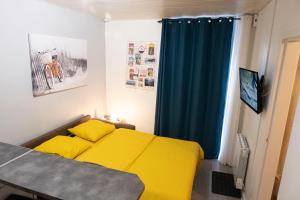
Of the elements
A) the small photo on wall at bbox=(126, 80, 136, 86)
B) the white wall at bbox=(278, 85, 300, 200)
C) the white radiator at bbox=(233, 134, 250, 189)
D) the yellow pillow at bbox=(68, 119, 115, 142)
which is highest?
the small photo on wall at bbox=(126, 80, 136, 86)

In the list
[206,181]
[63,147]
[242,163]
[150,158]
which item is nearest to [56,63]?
[63,147]

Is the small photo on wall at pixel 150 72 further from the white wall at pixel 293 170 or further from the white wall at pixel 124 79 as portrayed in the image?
the white wall at pixel 293 170

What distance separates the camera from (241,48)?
3.28 m

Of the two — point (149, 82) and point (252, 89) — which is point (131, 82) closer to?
point (149, 82)

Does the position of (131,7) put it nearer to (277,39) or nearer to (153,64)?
(153,64)

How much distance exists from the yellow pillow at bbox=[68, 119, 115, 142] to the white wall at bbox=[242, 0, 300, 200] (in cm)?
218

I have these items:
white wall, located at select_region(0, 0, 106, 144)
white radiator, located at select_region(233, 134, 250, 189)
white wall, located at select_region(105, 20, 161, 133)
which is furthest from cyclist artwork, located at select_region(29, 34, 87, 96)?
white radiator, located at select_region(233, 134, 250, 189)

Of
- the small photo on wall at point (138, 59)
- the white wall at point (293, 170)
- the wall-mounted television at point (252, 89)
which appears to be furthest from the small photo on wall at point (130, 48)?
the white wall at point (293, 170)

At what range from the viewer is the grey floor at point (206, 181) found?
9.25 ft

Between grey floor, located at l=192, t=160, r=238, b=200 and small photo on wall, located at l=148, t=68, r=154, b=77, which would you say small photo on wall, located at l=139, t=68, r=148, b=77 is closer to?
small photo on wall, located at l=148, t=68, r=154, b=77

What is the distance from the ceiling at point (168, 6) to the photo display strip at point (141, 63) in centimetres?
69

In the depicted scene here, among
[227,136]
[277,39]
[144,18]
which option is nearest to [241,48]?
[277,39]

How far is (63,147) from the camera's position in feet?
8.36

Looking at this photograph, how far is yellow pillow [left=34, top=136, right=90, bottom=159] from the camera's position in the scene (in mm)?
2467
